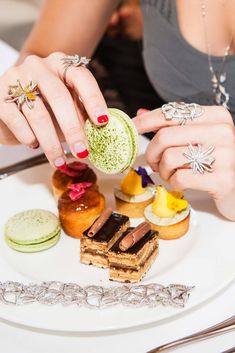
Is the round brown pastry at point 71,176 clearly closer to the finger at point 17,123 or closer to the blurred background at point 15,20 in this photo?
the finger at point 17,123

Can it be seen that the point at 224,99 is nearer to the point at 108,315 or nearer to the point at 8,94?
the point at 8,94

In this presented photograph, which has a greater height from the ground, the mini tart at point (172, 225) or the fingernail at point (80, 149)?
the fingernail at point (80, 149)

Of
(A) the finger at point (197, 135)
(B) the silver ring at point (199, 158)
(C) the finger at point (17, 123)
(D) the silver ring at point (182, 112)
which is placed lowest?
(C) the finger at point (17, 123)

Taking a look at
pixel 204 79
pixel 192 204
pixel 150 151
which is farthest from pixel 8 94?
pixel 204 79

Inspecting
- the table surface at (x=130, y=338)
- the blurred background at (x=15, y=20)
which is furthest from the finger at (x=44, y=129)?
the blurred background at (x=15, y=20)

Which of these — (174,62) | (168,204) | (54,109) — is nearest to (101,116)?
(54,109)

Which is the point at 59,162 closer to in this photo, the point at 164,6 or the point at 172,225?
the point at 172,225
